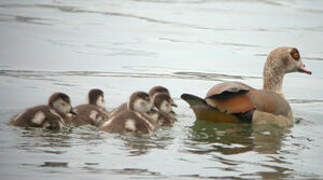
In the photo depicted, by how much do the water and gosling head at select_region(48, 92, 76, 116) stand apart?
370 mm

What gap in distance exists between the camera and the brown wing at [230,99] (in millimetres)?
9836

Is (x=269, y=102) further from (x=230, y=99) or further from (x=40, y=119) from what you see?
(x=40, y=119)

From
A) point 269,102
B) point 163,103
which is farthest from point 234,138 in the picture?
point 163,103

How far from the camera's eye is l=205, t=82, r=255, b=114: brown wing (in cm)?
984

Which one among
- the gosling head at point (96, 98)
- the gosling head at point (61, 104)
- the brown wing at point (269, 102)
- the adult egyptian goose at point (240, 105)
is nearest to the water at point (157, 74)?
the adult egyptian goose at point (240, 105)

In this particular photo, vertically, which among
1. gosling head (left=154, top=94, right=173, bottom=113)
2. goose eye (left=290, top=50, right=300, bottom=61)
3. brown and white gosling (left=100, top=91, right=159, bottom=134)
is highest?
goose eye (left=290, top=50, right=300, bottom=61)

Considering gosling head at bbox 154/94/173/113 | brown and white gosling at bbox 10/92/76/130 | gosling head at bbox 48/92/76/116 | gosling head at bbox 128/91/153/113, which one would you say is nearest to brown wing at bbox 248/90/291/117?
gosling head at bbox 154/94/173/113

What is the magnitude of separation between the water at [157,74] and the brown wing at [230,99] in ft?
0.74

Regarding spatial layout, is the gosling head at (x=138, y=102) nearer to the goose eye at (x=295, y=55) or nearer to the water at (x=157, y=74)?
the water at (x=157, y=74)

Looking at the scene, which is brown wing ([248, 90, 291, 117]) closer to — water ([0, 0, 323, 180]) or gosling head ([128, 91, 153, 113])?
water ([0, 0, 323, 180])

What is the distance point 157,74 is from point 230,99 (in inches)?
146

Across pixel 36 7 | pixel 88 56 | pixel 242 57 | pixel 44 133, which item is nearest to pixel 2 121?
pixel 44 133

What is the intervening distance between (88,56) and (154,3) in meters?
7.46

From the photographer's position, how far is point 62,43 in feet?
50.2
